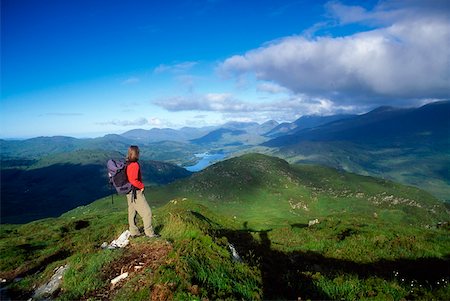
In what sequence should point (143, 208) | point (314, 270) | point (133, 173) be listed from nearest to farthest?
point (314, 270) < point (133, 173) < point (143, 208)

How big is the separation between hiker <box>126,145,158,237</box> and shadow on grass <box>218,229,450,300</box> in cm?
588

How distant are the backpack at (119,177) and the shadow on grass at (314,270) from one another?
25.3ft

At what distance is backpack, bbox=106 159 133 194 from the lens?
57.9 feet

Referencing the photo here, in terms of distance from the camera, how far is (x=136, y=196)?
18.5 m

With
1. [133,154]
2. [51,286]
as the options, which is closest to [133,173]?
[133,154]

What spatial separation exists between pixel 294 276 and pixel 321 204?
176347mm

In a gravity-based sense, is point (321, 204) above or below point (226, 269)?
below

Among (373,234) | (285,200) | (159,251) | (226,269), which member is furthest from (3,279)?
(285,200)

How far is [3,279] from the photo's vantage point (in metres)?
20.9

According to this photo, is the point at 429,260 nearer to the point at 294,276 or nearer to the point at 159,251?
the point at 294,276

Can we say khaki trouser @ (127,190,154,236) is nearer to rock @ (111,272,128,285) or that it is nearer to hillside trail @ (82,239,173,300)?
hillside trail @ (82,239,173,300)

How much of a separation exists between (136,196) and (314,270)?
35.4ft

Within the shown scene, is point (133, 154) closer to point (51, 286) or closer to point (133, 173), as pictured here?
point (133, 173)

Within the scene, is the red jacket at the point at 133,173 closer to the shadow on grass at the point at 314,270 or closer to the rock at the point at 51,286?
the rock at the point at 51,286
